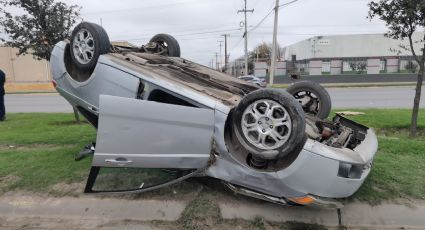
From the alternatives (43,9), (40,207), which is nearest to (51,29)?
(43,9)

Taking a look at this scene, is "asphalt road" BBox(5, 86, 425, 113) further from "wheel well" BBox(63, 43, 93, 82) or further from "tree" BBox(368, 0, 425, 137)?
"wheel well" BBox(63, 43, 93, 82)

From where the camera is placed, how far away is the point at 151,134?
3.65 m

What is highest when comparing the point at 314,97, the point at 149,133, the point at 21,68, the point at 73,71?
the point at 73,71

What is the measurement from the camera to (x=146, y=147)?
3.68 metres

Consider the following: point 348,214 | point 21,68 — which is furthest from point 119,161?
point 21,68

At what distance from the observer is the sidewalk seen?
403 cm

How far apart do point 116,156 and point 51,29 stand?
7.28 meters

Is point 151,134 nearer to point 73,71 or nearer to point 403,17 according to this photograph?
point 73,71

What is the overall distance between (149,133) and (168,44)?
303 centimetres

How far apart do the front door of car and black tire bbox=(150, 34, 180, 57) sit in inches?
110

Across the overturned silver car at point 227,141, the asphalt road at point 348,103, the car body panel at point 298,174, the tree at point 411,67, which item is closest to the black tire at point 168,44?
the overturned silver car at point 227,141

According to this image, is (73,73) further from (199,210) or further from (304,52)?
(304,52)

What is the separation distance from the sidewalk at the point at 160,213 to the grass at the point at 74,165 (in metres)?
0.19

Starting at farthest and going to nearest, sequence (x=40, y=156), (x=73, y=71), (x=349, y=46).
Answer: (x=349, y=46), (x=40, y=156), (x=73, y=71)
